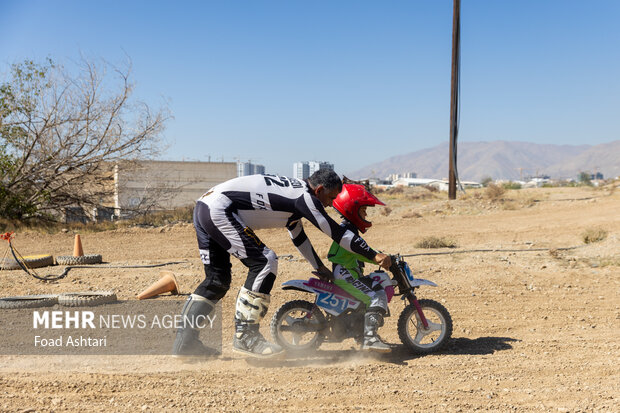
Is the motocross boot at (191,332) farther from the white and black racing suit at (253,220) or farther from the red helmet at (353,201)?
the red helmet at (353,201)

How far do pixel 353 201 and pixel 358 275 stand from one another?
2.71ft

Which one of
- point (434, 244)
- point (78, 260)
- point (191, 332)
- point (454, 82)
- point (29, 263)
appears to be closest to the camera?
point (191, 332)

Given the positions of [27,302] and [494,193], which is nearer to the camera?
[27,302]

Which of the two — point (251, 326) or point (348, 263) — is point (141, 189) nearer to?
point (348, 263)

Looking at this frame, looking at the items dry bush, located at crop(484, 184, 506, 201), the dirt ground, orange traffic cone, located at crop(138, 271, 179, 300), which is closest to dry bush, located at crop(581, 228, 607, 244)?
the dirt ground

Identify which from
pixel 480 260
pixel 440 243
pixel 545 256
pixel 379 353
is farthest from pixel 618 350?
pixel 440 243

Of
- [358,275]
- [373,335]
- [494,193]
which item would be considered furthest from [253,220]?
[494,193]

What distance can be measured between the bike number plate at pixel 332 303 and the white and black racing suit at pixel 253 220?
2.07 ft

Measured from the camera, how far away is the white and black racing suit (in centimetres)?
513

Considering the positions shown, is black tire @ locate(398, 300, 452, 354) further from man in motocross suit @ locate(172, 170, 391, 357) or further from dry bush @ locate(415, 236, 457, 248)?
dry bush @ locate(415, 236, 457, 248)

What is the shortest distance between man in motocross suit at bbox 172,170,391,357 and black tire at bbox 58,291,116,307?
→ 270cm

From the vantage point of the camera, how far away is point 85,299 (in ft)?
24.5

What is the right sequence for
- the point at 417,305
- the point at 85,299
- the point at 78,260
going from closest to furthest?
1. the point at 417,305
2. the point at 85,299
3. the point at 78,260

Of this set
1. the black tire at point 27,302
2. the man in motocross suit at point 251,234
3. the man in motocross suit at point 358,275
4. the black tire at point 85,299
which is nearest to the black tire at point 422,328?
the man in motocross suit at point 358,275
